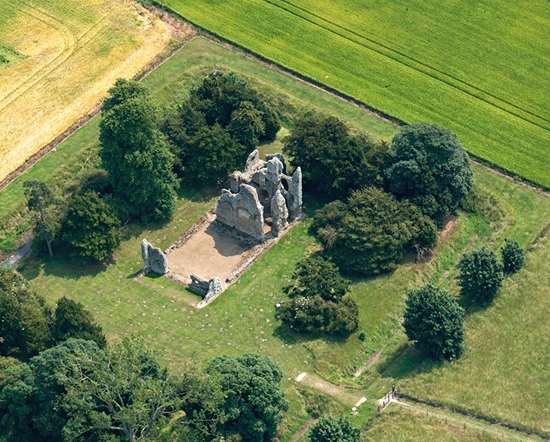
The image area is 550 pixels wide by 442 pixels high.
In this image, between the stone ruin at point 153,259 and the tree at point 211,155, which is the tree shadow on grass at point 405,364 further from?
the tree at point 211,155

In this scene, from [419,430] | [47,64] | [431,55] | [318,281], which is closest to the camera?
[419,430]

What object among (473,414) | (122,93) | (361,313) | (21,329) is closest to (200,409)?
(21,329)

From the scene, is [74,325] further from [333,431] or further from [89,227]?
[333,431]

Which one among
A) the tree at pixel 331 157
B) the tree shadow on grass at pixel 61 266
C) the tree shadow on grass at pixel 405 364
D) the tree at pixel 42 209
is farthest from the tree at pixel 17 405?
the tree at pixel 331 157

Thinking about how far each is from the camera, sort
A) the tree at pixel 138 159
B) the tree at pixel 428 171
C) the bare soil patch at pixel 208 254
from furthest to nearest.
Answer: the tree at pixel 428 171
the tree at pixel 138 159
the bare soil patch at pixel 208 254

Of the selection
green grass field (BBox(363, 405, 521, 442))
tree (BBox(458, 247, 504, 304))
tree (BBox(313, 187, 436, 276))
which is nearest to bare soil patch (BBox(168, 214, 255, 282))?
tree (BBox(313, 187, 436, 276))

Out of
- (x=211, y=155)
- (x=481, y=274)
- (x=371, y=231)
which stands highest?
(x=481, y=274)
